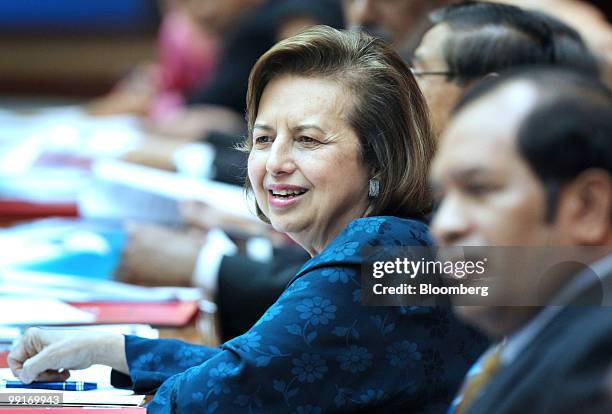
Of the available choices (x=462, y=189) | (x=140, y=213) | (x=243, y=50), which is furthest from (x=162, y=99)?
(x=462, y=189)

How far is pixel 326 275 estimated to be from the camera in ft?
4.03

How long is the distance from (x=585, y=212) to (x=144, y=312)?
1196 millimetres

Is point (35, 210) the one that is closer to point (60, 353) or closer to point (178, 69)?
point (60, 353)

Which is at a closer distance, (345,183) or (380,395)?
(380,395)

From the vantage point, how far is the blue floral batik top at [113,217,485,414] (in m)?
1.19

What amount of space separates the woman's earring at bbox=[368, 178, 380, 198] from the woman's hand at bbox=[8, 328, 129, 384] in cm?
40

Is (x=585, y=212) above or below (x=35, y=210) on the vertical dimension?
above

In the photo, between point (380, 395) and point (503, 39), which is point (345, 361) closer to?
point (380, 395)

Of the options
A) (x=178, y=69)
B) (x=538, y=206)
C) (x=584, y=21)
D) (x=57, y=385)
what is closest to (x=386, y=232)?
(x=538, y=206)

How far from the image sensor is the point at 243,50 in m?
3.76

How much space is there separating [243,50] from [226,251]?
167 cm

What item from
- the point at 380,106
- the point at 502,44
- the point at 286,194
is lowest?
the point at 286,194

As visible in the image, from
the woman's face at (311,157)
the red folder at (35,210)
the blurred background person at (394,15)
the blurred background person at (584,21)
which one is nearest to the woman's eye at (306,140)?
the woman's face at (311,157)

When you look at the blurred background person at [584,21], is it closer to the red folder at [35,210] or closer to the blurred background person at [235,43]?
the blurred background person at [235,43]
